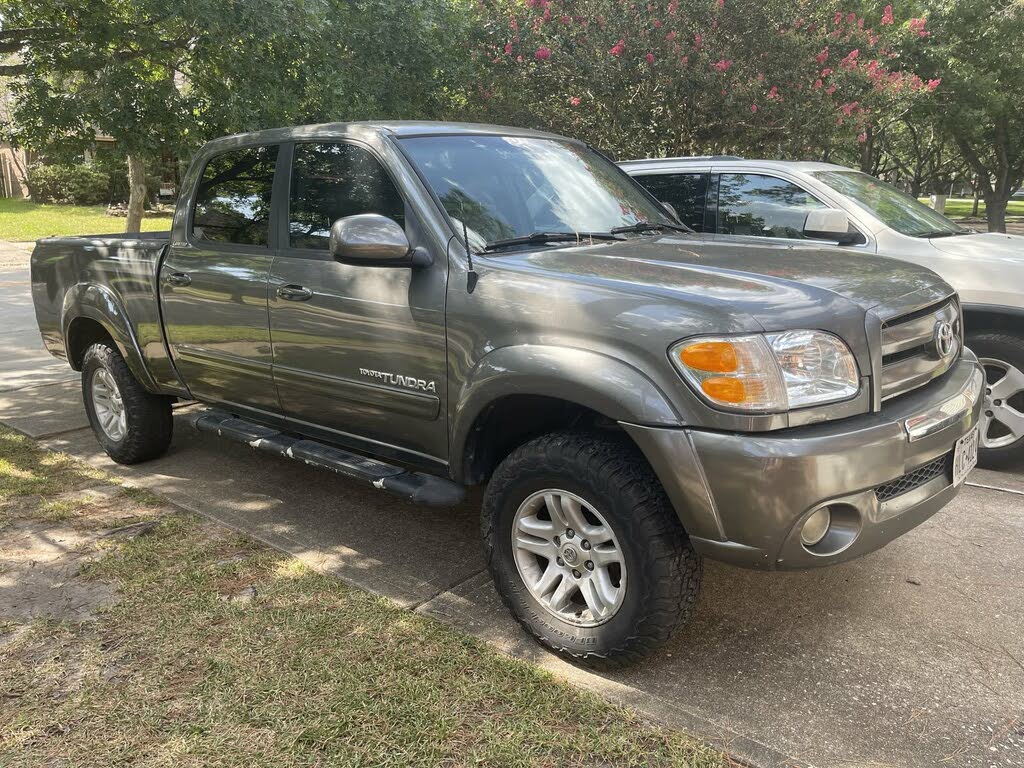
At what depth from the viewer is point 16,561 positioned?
393 cm

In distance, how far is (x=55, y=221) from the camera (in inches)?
Result: 1105

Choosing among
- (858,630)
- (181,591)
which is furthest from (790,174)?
(181,591)

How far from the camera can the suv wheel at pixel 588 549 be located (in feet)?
9.00

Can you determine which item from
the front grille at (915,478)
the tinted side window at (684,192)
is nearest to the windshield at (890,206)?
the tinted side window at (684,192)

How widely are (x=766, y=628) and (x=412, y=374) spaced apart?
1.67 metres

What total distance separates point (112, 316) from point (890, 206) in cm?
485

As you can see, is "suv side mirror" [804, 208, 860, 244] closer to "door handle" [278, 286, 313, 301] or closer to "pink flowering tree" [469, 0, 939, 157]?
"door handle" [278, 286, 313, 301]

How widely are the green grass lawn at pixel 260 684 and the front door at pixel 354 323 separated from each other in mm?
696

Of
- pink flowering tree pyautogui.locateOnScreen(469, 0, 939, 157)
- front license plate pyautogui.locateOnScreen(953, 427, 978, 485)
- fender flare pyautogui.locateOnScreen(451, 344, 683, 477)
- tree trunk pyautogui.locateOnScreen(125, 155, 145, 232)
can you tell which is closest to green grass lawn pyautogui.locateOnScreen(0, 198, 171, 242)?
tree trunk pyautogui.locateOnScreen(125, 155, 145, 232)

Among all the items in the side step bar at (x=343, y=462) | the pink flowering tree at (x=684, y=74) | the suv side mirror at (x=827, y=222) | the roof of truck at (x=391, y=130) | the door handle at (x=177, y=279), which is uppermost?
the pink flowering tree at (x=684, y=74)

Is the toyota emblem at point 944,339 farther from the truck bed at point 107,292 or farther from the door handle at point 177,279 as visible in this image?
the truck bed at point 107,292

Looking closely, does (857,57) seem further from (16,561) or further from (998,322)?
(16,561)

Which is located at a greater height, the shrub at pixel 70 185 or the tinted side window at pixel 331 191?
the shrub at pixel 70 185

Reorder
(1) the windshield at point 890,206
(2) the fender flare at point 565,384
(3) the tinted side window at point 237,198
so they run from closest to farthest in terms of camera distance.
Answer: (2) the fender flare at point 565,384
(3) the tinted side window at point 237,198
(1) the windshield at point 890,206
